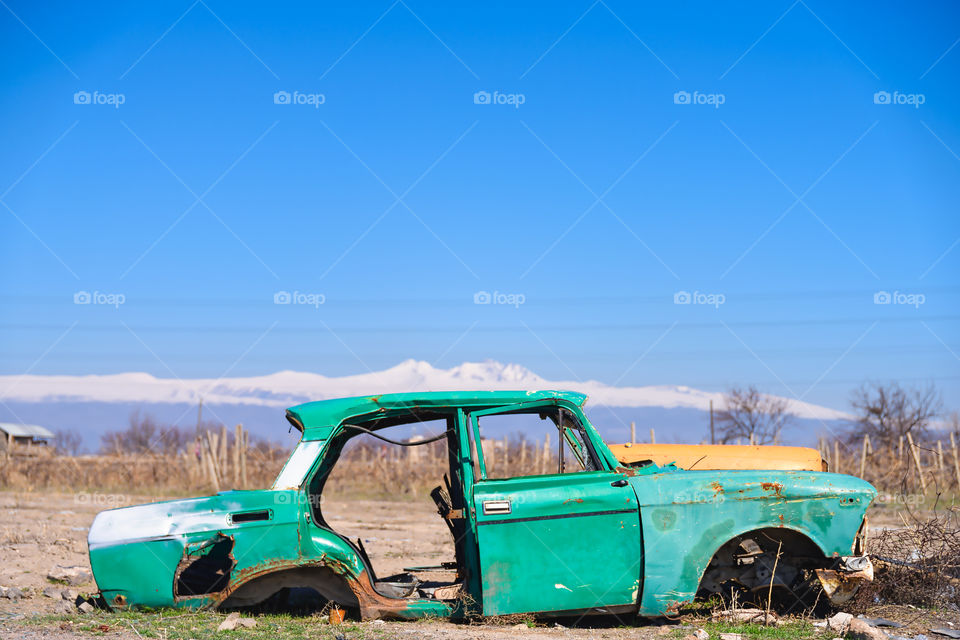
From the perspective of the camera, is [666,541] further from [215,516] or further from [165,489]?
[165,489]

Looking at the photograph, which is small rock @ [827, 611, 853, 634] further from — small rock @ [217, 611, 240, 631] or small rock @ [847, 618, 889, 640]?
small rock @ [217, 611, 240, 631]

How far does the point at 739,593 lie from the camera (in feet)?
22.2

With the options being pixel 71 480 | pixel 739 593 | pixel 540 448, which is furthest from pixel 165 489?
pixel 739 593

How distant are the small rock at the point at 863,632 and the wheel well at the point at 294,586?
3.57 m

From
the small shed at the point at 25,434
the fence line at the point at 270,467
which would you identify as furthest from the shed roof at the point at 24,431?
the fence line at the point at 270,467

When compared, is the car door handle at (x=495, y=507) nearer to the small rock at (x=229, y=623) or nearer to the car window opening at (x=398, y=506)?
the car window opening at (x=398, y=506)

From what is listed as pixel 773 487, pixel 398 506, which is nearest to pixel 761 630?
pixel 773 487

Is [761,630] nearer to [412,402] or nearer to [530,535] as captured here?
[530,535]

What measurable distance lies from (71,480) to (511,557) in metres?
25.0

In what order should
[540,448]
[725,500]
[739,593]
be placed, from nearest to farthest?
[725,500]
[739,593]
[540,448]

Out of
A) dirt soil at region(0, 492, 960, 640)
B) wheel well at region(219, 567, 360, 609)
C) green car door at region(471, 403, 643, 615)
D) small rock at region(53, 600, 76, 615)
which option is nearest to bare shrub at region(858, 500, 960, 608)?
dirt soil at region(0, 492, 960, 640)

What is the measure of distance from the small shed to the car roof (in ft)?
184

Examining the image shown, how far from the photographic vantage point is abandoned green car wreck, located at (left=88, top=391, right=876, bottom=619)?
244 inches

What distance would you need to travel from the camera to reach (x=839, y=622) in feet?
20.5
